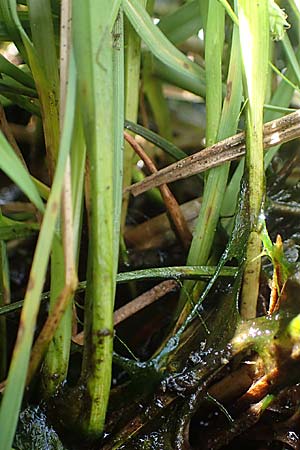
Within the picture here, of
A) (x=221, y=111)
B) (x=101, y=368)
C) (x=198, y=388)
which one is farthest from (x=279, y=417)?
(x=221, y=111)

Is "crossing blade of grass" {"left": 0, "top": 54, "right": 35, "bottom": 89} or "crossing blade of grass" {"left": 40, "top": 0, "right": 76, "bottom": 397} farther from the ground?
"crossing blade of grass" {"left": 0, "top": 54, "right": 35, "bottom": 89}

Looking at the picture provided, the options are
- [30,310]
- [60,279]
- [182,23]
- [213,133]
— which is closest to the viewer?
[30,310]

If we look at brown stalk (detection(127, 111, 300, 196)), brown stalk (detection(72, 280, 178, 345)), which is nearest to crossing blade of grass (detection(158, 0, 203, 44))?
brown stalk (detection(127, 111, 300, 196))

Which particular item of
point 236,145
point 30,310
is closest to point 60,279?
point 30,310

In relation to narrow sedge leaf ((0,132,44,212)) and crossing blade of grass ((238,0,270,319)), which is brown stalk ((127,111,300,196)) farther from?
narrow sedge leaf ((0,132,44,212))

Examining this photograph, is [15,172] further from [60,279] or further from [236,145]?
[236,145]
